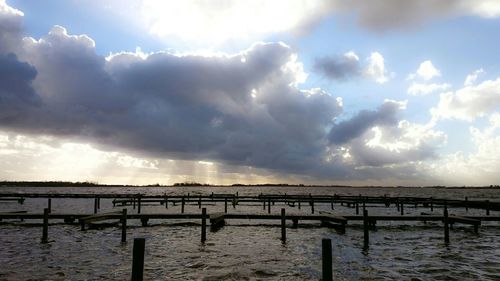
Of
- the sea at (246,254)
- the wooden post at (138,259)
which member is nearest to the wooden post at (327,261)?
the wooden post at (138,259)

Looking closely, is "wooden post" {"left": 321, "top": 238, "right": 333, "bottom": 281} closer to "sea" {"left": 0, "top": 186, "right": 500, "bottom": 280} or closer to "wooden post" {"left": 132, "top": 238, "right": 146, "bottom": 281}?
"wooden post" {"left": 132, "top": 238, "right": 146, "bottom": 281}

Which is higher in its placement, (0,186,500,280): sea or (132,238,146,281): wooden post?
(132,238,146,281): wooden post

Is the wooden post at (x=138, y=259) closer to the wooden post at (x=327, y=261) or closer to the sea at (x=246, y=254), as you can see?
the wooden post at (x=327, y=261)

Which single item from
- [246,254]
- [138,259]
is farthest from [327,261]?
[246,254]

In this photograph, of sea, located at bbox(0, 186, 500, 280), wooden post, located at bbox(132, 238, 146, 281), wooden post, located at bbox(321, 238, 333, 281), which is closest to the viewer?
wooden post, located at bbox(132, 238, 146, 281)

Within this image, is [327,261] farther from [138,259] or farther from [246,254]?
[246,254]

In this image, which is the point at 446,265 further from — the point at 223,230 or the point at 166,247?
the point at 223,230

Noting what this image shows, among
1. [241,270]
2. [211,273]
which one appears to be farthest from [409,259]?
[211,273]

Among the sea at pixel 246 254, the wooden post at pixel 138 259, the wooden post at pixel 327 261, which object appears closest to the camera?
the wooden post at pixel 138 259

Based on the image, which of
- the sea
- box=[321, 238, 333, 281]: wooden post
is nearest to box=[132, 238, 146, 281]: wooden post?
box=[321, 238, 333, 281]: wooden post

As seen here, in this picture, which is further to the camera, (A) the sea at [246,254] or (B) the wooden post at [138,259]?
(A) the sea at [246,254]

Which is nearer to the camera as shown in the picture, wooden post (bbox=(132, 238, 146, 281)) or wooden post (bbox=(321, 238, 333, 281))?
wooden post (bbox=(132, 238, 146, 281))

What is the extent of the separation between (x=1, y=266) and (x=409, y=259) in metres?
17.4

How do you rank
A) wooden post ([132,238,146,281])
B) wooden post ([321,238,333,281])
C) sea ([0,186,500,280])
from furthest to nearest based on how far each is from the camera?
sea ([0,186,500,280]), wooden post ([321,238,333,281]), wooden post ([132,238,146,281])
